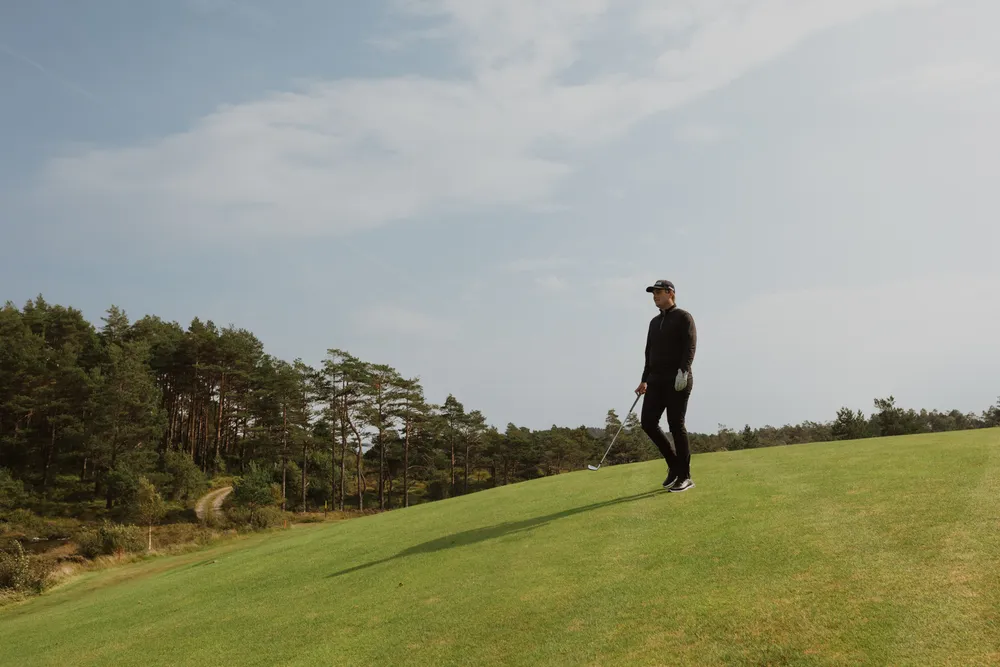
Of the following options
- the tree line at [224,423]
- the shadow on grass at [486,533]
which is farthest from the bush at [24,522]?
the shadow on grass at [486,533]

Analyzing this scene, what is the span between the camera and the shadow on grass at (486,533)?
7.77m

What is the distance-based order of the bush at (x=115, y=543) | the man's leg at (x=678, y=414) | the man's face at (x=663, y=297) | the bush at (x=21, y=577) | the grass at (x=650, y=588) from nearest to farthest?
the grass at (x=650, y=588)
the man's leg at (x=678, y=414)
the man's face at (x=663, y=297)
the bush at (x=21, y=577)
the bush at (x=115, y=543)

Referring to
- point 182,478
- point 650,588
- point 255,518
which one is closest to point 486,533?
point 650,588

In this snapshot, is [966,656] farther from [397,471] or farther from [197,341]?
[397,471]

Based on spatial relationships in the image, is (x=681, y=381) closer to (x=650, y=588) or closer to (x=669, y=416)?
(x=669, y=416)

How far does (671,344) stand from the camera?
322 inches

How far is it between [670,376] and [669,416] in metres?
0.54

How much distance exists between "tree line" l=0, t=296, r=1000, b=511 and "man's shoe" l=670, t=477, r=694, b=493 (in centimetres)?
4857

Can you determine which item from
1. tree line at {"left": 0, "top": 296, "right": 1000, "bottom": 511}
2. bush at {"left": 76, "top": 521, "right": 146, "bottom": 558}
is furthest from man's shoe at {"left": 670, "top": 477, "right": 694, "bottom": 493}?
tree line at {"left": 0, "top": 296, "right": 1000, "bottom": 511}

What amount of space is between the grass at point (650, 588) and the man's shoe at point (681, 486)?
0.70ft

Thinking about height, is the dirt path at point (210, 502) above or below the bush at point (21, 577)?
below

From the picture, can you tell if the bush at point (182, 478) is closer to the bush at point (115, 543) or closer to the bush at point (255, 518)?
the bush at point (255, 518)

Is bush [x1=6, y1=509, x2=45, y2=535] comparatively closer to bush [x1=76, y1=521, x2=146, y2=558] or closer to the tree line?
the tree line

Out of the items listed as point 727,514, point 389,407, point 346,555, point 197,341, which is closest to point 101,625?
point 346,555
